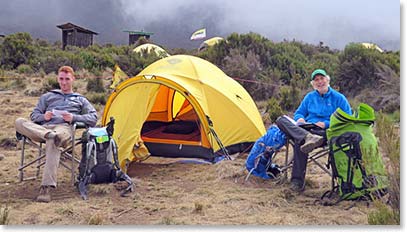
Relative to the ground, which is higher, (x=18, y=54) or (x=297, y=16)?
(x=18, y=54)

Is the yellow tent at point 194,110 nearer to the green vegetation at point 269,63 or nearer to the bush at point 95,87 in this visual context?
the green vegetation at point 269,63

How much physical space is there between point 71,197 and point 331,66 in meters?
7.22

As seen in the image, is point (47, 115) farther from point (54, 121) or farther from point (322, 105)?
point (322, 105)

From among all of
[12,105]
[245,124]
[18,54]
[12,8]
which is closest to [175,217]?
[245,124]

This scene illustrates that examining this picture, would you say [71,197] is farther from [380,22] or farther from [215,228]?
[380,22]

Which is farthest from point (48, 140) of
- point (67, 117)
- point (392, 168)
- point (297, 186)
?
point (392, 168)

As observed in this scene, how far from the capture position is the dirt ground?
10.4 feet

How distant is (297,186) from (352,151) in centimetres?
59

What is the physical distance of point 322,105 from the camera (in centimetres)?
416

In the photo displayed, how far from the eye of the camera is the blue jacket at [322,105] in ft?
13.5

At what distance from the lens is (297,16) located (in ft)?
13.9

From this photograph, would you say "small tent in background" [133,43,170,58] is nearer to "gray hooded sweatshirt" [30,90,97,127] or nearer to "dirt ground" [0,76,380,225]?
"dirt ground" [0,76,380,225]

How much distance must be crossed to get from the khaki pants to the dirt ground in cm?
19

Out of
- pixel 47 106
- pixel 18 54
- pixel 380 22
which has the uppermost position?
pixel 18 54
